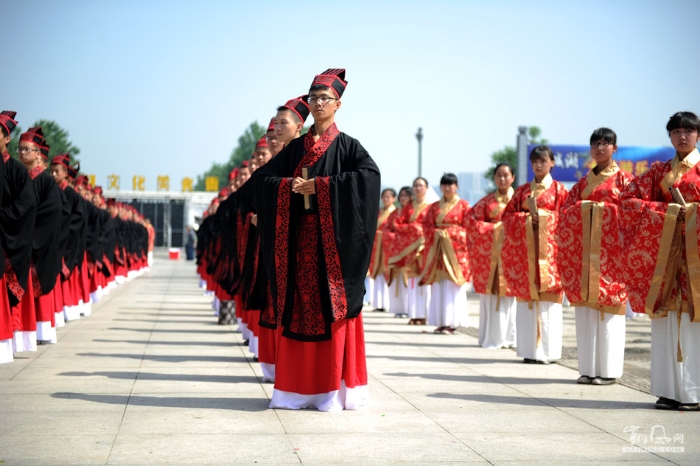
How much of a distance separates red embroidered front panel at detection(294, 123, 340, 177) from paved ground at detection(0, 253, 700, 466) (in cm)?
169

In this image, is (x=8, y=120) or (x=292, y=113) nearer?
(x=292, y=113)

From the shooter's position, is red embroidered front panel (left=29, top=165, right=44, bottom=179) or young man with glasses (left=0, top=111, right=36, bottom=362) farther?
red embroidered front panel (left=29, top=165, right=44, bottom=179)

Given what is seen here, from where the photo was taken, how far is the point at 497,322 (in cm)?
1097

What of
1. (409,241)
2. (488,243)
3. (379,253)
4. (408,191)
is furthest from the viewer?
(379,253)

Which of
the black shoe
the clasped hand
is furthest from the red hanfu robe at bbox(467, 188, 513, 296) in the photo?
the clasped hand

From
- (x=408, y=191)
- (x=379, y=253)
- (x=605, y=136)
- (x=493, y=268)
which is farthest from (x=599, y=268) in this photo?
(x=379, y=253)

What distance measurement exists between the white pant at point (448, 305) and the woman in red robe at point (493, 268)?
1597mm

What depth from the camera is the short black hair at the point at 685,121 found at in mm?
6539

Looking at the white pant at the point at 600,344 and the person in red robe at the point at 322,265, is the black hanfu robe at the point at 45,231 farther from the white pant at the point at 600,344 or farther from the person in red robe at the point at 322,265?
the white pant at the point at 600,344

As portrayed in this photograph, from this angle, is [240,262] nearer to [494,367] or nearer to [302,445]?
[494,367]

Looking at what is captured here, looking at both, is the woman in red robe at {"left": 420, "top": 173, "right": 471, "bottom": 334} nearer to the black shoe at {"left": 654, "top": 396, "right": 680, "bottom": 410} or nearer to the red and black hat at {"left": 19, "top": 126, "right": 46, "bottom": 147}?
the red and black hat at {"left": 19, "top": 126, "right": 46, "bottom": 147}

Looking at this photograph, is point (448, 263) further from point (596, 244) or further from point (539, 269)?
point (596, 244)

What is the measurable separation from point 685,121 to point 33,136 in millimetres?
6788

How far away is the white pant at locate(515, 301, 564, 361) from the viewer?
9406 mm
